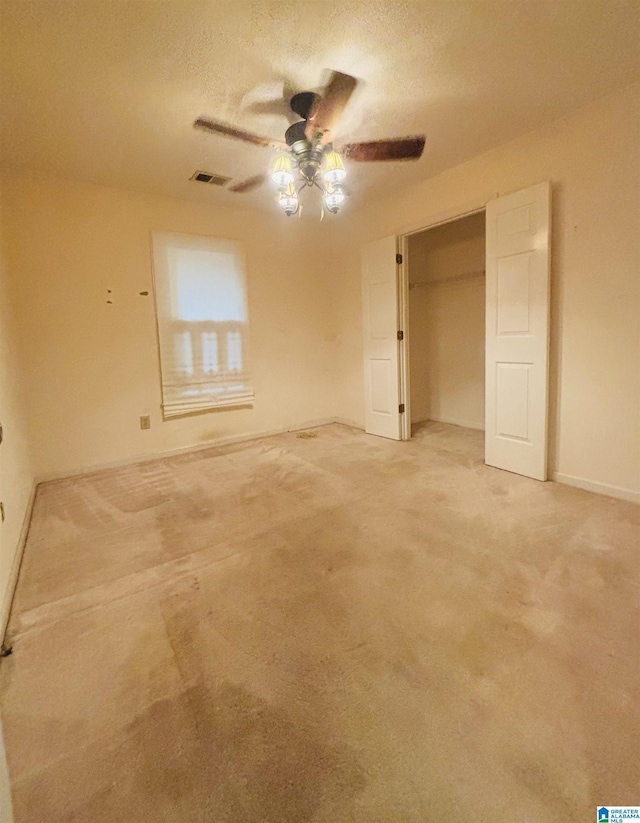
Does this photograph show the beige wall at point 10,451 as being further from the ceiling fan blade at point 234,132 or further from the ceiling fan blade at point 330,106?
the ceiling fan blade at point 330,106

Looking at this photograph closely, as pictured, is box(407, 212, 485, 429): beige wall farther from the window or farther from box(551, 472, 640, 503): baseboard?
the window

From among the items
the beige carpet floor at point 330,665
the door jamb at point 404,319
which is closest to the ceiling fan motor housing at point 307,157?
the door jamb at point 404,319

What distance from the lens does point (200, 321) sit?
3.82 m

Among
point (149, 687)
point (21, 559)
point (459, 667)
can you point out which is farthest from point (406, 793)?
point (21, 559)

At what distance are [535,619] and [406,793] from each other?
0.83m

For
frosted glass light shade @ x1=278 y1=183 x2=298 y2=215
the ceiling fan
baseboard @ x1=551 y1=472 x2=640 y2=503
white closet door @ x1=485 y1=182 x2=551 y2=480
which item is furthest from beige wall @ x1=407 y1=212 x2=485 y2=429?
frosted glass light shade @ x1=278 y1=183 x2=298 y2=215

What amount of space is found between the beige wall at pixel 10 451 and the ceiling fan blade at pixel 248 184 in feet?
5.85

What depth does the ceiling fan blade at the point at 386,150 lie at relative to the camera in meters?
2.69

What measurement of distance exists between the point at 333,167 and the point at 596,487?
8.69 feet

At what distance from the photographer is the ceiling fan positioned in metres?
2.12

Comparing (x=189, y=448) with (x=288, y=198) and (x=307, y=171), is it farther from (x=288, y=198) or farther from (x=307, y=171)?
(x=307, y=171)

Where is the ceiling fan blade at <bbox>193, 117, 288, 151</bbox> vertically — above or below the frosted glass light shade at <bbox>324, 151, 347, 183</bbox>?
above

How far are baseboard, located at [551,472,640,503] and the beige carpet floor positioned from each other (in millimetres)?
108

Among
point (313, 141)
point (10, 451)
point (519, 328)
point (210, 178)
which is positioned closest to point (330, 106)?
point (313, 141)
